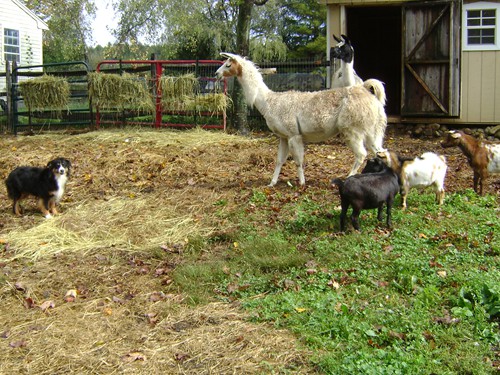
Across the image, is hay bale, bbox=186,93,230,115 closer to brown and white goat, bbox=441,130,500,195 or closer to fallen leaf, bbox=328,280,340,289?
brown and white goat, bbox=441,130,500,195

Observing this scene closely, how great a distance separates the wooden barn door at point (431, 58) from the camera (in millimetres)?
13500

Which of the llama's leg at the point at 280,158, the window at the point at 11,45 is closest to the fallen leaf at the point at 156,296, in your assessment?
the llama's leg at the point at 280,158

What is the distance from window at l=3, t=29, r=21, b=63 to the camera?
25.3m

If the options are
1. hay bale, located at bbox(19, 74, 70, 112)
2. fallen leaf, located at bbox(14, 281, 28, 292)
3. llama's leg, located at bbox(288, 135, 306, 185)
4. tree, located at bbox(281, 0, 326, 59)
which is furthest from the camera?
tree, located at bbox(281, 0, 326, 59)

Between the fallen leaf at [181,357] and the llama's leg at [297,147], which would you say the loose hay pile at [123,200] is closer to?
the llama's leg at [297,147]

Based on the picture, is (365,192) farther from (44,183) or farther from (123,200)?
(44,183)

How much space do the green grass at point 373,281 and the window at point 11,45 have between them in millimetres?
20603

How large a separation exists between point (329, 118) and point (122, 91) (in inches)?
303

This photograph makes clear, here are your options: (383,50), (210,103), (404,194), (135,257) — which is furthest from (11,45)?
(404,194)

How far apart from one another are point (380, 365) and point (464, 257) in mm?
2119

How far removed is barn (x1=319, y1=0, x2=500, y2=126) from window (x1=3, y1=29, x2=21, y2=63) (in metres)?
16.2

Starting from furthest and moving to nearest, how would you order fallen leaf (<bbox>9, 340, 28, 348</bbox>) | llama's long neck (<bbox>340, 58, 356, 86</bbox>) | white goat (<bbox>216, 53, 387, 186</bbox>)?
llama's long neck (<bbox>340, 58, 356, 86</bbox>), white goat (<bbox>216, 53, 387, 186</bbox>), fallen leaf (<bbox>9, 340, 28, 348</bbox>)

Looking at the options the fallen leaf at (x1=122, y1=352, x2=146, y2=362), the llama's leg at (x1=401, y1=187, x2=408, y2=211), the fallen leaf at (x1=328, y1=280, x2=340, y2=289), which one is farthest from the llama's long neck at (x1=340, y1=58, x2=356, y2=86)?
the fallen leaf at (x1=122, y1=352, x2=146, y2=362)

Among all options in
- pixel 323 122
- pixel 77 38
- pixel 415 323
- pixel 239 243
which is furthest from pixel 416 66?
pixel 77 38
